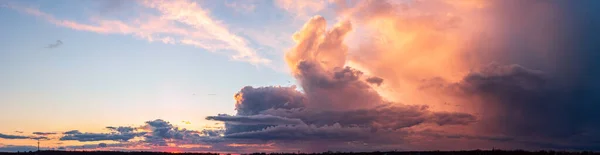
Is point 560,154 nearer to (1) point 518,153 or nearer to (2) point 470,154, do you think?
(1) point 518,153

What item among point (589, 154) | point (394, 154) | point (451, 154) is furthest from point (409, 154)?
point (589, 154)

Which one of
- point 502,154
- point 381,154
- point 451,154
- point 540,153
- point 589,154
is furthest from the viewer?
point 381,154

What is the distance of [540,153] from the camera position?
347ft

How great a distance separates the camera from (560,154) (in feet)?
334

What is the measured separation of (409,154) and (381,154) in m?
12.4

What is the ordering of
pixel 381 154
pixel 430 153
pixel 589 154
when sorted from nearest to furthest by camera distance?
1. pixel 589 154
2. pixel 430 153
3. pixel 381 154

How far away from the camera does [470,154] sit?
114812mm

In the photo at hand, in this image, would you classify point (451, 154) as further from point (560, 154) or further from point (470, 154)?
point (560, 154)

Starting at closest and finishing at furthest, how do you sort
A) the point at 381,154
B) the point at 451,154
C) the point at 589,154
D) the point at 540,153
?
the point at 589,154
the point at 540,153
the point at 451,154
the point at 381,154

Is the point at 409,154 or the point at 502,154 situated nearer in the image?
the point at 502,154

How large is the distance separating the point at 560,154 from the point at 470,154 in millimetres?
19318

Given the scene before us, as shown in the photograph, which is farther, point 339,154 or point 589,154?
point 339,154

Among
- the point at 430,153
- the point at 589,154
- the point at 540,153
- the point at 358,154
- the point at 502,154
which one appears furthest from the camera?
the point at 358,154

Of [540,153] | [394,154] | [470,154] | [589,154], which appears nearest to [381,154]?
[394,154]
